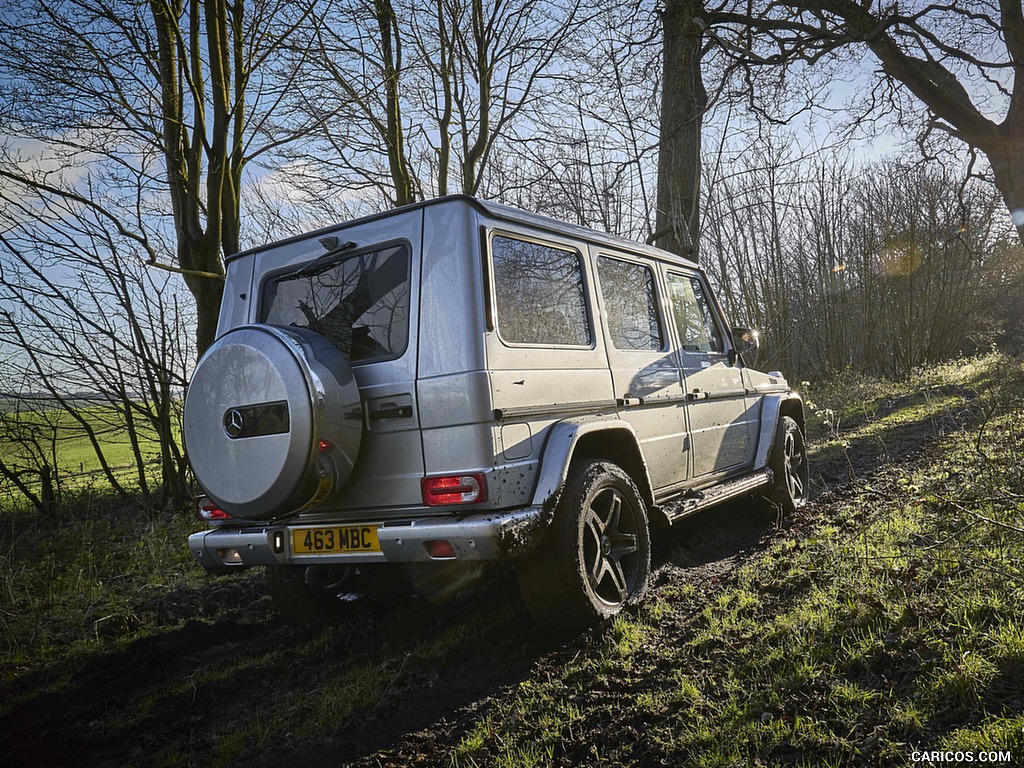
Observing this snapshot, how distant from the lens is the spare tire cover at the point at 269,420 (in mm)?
2961

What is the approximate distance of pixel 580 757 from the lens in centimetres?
234

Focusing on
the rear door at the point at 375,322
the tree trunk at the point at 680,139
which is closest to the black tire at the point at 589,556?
the rear door at the point at 375,322

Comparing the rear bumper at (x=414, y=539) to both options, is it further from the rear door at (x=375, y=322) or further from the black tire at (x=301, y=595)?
the black tire at (x=301, y=595)

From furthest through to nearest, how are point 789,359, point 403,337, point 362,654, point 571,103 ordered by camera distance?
point 789,359 → point 571,103 → point 362,654 → point 403,337

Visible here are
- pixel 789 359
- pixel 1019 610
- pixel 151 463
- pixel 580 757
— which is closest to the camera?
pixel 580 757

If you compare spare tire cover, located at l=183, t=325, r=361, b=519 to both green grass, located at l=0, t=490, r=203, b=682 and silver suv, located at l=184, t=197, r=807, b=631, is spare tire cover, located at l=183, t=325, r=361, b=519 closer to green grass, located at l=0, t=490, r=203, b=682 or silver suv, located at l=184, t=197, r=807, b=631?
silver suv, located at l=184, t=197, r=807, b=631

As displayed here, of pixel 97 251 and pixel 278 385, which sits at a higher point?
pixel 97 251

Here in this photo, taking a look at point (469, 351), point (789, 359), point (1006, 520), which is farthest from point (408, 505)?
point (789, 359)

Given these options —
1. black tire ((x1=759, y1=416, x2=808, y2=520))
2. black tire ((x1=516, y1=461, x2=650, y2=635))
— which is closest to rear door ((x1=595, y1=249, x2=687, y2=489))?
black tire ((x1=516, y1=461, x2=650, y2=635))

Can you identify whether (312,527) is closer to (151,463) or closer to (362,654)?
(362,654)

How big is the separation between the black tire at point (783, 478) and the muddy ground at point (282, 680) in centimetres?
51

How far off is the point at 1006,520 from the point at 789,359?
1339cm

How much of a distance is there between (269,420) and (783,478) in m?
4.01

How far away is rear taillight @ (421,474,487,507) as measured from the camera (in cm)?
295
